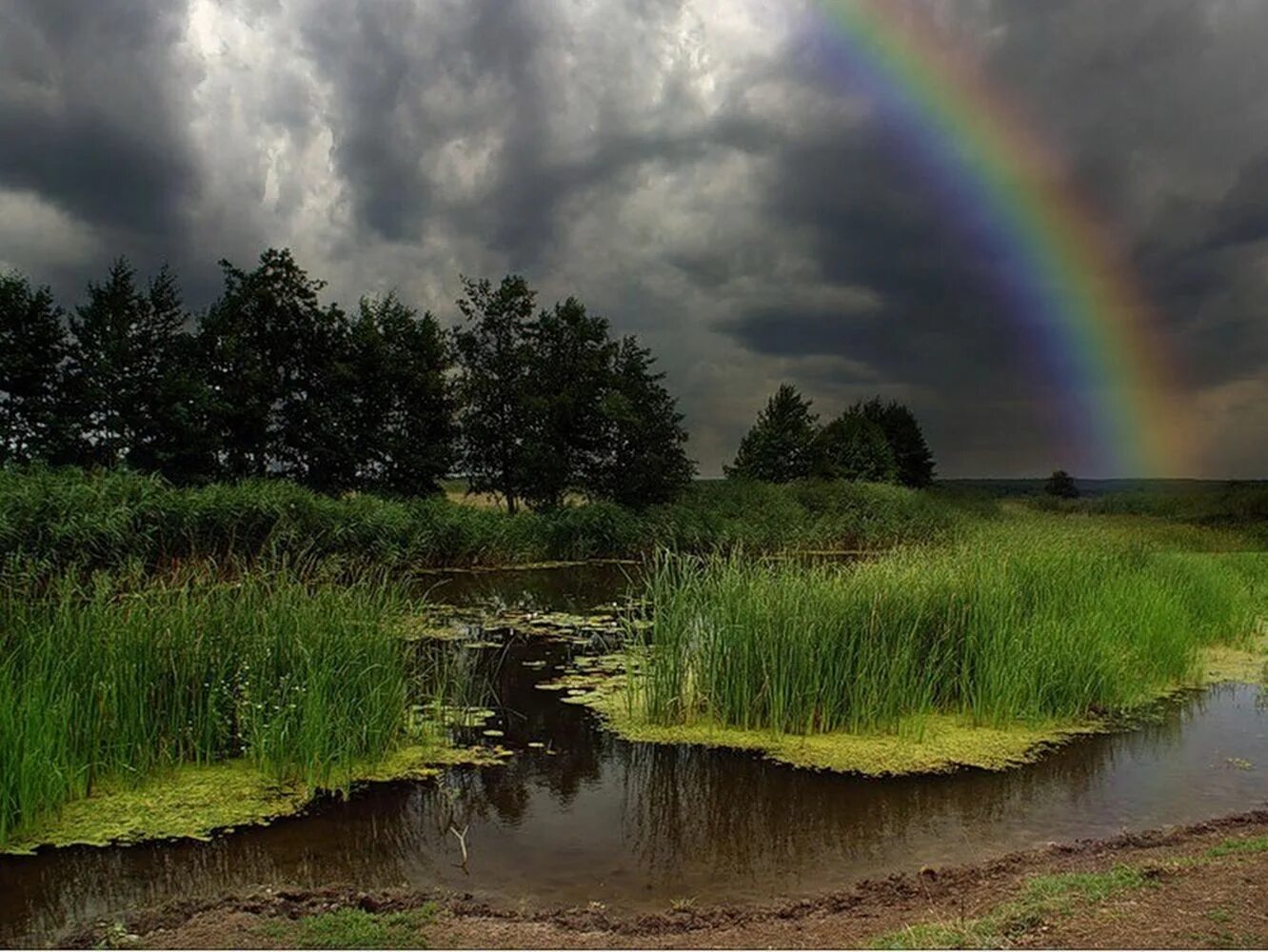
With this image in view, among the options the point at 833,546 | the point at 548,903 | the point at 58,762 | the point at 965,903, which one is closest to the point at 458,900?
the point at 548,903

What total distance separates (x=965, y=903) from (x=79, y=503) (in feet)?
47.8

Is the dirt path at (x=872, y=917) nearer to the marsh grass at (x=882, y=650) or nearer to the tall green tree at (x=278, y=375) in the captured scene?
the marsh grass at (x=882, y=650)

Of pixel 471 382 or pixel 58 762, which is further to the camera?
pixel 471 382

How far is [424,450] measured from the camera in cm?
3175

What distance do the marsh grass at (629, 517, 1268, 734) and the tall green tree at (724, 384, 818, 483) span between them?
114ft

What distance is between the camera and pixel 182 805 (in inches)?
259

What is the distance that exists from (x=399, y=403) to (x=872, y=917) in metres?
29.1

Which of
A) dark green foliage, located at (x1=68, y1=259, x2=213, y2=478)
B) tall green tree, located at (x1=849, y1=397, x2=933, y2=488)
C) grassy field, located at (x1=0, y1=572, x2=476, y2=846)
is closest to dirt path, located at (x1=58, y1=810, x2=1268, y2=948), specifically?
grassy field, located at (x1=0, y1=572, x2=476, y2=846)

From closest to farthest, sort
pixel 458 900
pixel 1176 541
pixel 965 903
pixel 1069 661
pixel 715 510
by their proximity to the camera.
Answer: pixel 965 903
pixel 458 900
pixel 1069 661
pixel 1176 541
pixel 715 510

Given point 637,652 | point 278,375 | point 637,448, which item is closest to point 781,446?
point 637,448

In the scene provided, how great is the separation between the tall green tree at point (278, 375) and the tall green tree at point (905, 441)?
3663 centimetres

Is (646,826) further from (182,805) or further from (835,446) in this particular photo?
(835,446)

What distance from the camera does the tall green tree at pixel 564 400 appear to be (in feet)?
104

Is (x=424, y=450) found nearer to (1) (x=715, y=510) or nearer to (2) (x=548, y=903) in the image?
(1) (x=715, y=510)
